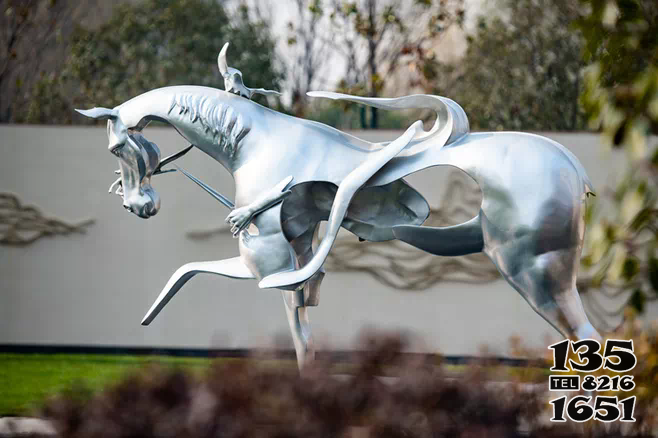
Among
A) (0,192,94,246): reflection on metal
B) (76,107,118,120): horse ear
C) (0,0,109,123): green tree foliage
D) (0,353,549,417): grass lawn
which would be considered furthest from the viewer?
(0,0,109,123): green tree foliage

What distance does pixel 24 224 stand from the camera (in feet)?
25.3

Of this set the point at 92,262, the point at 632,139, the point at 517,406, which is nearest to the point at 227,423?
the point at 517,406

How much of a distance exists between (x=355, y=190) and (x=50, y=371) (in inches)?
169

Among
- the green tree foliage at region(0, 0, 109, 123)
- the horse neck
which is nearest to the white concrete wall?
the green tree foliage at region(0, 0, 109, 123)

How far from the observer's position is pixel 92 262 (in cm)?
771

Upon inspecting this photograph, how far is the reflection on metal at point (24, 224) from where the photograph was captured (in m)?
7.71

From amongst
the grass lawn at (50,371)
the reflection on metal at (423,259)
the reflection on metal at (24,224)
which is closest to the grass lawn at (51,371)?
the grass lawn at (50,371)

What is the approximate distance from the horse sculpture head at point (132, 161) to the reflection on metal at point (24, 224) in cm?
439

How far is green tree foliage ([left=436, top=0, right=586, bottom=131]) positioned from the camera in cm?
1096

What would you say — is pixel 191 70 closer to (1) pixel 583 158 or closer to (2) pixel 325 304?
(2) pixel 325 304

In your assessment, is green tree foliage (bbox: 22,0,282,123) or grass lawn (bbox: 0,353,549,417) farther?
green tree foliage (bbox: 22,0,282,123)

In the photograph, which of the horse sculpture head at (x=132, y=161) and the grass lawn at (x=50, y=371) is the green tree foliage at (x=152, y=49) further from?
the horse sculpture head at (x=132, y=161)

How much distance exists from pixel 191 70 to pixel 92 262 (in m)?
4.79

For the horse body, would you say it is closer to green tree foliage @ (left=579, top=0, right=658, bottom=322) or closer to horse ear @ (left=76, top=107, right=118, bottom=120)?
horse ear @ (left=76, top=107, right=118, bottom=120)
